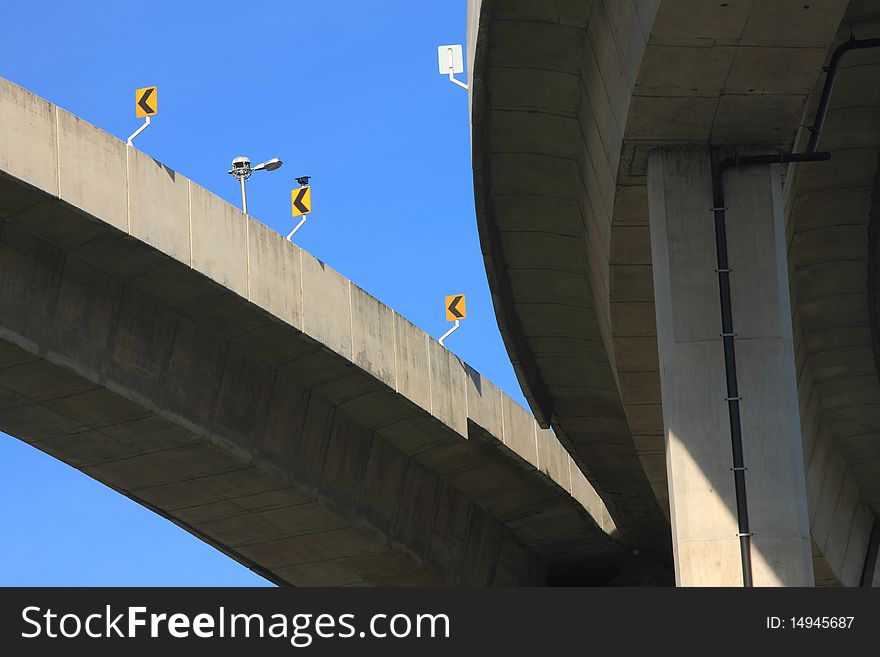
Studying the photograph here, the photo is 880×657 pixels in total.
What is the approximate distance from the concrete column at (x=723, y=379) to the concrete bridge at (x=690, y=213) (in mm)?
18

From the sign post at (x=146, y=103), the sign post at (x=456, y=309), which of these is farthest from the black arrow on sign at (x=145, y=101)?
the sign post at (x=456, y=309)

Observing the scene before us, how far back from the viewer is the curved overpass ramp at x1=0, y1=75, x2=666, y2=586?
1978 cm

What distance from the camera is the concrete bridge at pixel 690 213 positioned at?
47.9 feet

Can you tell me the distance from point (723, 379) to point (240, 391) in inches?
393

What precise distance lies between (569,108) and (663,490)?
34.8 feet

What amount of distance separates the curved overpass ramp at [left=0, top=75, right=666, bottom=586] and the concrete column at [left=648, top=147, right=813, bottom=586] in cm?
737

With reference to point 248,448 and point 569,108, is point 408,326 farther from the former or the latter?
A: point 569,108

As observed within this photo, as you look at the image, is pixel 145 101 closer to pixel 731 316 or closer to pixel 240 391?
pixel 240 391

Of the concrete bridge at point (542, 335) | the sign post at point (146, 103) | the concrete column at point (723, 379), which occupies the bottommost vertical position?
the concrete column at point (723, 379)

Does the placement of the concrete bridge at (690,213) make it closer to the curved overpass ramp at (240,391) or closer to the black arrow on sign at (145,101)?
the curved overpass ramp at (240,391)

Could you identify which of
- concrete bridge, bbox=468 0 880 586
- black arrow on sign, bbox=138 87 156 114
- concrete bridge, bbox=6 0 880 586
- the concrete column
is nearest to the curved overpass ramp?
concrete bridge, bbox=6 0 880 586

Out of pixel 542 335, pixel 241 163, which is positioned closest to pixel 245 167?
pixel 241 163

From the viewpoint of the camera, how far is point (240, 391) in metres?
23.3

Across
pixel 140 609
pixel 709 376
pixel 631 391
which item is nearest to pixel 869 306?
pixel 631 391
